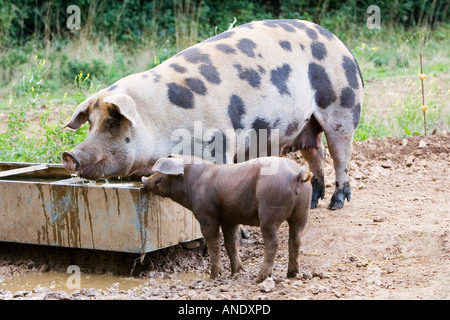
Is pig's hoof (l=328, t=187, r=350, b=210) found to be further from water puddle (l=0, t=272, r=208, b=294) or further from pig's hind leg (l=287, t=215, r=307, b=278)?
pig's hind leg (l=287, t=215, r=307, b=278)

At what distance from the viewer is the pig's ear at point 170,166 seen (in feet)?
16.4

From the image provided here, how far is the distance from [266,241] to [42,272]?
2140 millimetres

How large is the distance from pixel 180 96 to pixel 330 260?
5.73 ft

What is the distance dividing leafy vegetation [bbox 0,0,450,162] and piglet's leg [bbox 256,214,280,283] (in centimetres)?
587

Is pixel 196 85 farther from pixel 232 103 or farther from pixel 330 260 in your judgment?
pixel 330 260

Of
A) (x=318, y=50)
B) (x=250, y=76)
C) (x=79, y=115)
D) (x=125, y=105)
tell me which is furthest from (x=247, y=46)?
(x=79, y=115)

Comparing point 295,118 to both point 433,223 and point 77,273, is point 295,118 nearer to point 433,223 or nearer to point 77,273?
point 433,223

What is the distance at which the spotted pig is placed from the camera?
5.40 meters

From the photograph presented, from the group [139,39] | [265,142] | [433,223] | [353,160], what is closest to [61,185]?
[265,142]

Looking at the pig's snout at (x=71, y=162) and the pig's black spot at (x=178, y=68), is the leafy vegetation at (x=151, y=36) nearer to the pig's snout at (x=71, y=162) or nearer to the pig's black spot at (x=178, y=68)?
the pig's black spot at (x=178, y=68)

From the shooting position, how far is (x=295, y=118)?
6.29 metres

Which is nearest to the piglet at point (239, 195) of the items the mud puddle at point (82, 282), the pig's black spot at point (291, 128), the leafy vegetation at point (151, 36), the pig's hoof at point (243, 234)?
the mud puddle at point (82, 282)

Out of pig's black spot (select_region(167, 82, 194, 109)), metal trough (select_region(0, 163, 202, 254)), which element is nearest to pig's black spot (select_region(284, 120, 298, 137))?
pig's black spot (select_region(167, 82, 194, 109))

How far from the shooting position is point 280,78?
6160 millimetres
